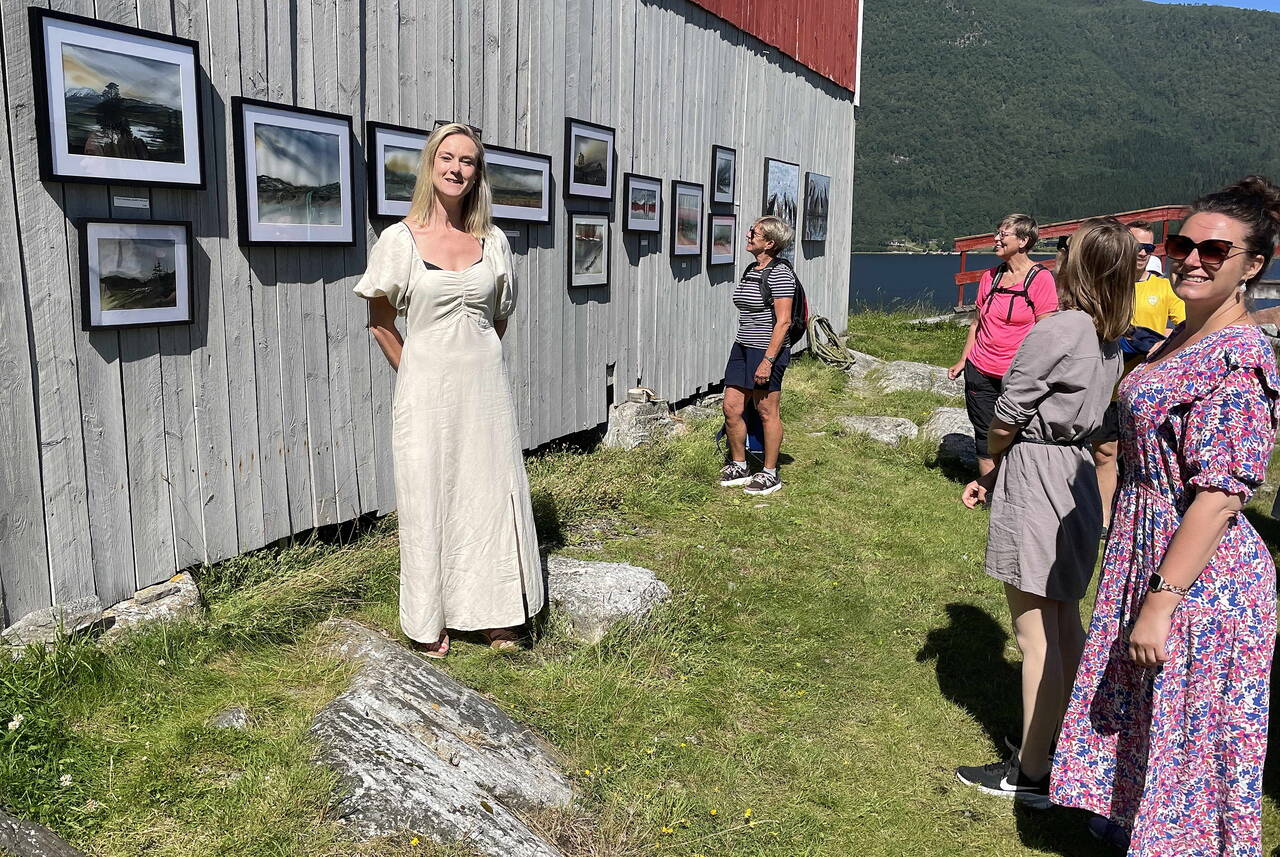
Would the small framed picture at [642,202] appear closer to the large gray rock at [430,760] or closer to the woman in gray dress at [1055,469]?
the woman in gray dress at [1055,469]

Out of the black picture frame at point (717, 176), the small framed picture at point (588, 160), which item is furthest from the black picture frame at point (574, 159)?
the black picture frame at point (717, 176)

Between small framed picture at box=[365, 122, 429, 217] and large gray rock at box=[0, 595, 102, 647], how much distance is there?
8.46 feet

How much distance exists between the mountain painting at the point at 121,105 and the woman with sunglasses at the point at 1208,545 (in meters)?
3.92

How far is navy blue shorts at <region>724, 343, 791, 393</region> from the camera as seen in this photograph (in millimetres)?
7348

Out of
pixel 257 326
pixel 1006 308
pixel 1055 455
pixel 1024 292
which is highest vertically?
pixel 1024 292

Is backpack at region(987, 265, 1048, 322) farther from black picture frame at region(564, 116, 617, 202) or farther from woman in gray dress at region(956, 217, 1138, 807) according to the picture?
black picture frame at region(564, 116, 617, 202)

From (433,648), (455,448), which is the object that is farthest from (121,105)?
(433,648)

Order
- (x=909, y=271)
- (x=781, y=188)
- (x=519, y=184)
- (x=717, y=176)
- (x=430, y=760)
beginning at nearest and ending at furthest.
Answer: (x=430, y=760), (x=519, y=184), (x=717, y=176), (x=781, y=188), (x=909, y=271)

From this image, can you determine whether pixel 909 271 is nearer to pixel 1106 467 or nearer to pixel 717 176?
pixel 717 176

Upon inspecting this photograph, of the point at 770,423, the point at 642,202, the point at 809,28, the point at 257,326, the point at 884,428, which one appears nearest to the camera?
the point at 257,326

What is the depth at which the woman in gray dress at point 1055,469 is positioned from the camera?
10.9ft

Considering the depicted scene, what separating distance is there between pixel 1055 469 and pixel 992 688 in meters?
1.65

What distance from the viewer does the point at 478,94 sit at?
6277 mm

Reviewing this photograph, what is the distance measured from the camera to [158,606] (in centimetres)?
417
